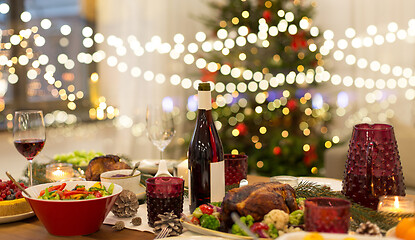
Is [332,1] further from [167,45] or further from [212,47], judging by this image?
[167,45]

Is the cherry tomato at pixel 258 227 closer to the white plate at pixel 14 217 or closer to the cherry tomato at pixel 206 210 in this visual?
the cherry tomato at pixel 206 210

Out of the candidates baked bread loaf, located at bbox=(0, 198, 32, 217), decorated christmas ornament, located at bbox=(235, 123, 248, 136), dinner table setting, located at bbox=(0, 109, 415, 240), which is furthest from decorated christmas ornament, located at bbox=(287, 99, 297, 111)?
baked bread loaf, located at bbox=(0, 198, 32, 217)

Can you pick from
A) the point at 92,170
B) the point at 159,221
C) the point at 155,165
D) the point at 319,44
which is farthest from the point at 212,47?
the point at 159,221

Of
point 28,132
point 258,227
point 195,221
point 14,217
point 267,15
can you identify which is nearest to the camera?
point 258,227

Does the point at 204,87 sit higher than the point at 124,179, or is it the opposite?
the point at 204,87

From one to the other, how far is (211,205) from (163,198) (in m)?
0.11

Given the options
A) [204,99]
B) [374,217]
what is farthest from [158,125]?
[374,217]

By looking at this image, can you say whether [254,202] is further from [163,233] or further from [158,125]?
[158,125]

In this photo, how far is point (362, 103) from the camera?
4211mm

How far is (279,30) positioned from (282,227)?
2890mm

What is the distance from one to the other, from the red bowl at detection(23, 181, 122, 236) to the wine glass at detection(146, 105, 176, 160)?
471 millimetres

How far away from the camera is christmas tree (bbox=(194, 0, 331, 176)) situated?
3.71m

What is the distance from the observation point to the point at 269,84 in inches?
149

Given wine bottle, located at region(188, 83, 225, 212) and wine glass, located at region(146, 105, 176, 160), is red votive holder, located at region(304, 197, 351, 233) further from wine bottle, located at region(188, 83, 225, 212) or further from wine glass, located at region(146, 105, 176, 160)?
wine glass, located at region(146, 105, 176, 160)
